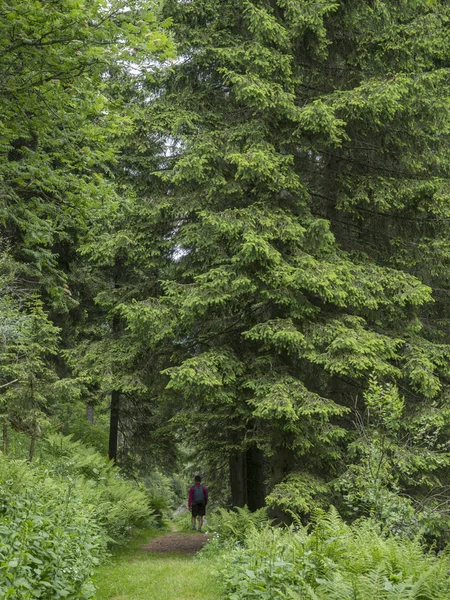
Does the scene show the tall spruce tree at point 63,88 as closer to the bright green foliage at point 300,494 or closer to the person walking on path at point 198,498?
the bright green foliage at point 300,494

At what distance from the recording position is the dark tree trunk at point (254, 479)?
12430 mm

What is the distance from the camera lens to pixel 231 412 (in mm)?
11383

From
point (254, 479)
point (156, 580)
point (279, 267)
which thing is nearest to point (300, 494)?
point (156, 580)

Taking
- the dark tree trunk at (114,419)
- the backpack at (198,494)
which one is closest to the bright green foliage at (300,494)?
the backpack at (198,494)

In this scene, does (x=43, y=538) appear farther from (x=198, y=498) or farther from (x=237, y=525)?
(x=198, y=498)

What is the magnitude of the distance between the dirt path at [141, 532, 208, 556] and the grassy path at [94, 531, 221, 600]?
1.29 m

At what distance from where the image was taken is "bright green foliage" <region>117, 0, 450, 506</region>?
1013 centimetres

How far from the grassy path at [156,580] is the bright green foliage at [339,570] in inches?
44.8

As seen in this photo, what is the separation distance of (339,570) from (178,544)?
844 cm

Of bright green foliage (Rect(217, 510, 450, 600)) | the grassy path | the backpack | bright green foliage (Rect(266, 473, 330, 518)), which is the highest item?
bright green foliage (Rect(217, 510, 450, 600))

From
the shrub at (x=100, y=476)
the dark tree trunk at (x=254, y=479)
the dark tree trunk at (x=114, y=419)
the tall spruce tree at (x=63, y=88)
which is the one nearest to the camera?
the tall spruce tree at (x=63, y=88)

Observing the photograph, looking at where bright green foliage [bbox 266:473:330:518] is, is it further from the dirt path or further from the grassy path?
the dirt path

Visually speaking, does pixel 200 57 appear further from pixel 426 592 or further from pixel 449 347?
pixel 426 592

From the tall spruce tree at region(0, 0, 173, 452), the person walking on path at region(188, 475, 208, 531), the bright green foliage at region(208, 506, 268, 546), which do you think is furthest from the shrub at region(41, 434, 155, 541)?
the tall spruce tree at region(0, 0, 173, 452)
